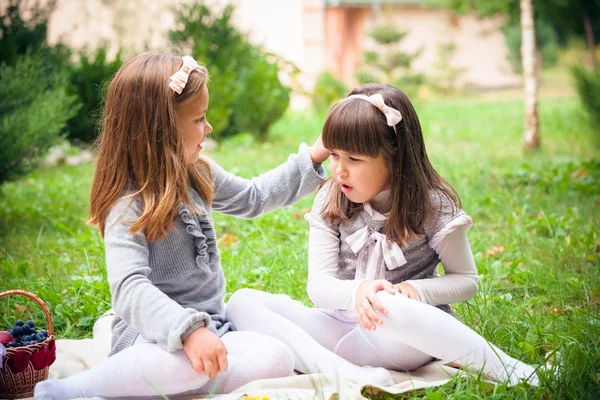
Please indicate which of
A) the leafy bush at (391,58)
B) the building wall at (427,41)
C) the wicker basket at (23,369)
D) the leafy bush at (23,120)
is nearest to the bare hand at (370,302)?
the wicker basket at (23,369)

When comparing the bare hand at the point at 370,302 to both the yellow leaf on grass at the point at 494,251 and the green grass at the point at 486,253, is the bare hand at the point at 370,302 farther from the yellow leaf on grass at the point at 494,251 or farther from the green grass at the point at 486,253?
the yellow leaf on grass at the point at 494,251

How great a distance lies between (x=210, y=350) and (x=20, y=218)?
3.42 metres

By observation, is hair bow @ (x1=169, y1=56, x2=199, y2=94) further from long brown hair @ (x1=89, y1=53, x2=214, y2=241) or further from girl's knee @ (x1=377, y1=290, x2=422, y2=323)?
girl's knee @ (x1=377, y1=290, x2=422, y2=323)

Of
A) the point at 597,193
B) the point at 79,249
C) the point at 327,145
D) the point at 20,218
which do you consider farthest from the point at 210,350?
the point at 597,193

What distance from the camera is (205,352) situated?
210 cm

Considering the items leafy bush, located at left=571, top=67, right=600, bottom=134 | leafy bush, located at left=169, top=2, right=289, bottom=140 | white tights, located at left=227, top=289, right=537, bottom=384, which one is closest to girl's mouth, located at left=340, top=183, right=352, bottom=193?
white tights, located at left=227, top=289, right=537, bottom=384

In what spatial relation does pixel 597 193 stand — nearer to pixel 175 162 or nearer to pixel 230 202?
pixel 230 202

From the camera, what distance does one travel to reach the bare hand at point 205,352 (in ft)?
6.91

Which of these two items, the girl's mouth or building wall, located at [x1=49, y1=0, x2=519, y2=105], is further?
building wall, located at [x1=49, y1=0, x2=519, y2=105]

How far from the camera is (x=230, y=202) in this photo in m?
2.77

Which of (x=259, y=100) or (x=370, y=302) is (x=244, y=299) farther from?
(x=259, y=100)

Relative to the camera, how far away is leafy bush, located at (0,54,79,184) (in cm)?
472

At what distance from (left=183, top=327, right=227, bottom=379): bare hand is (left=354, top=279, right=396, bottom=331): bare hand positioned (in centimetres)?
46

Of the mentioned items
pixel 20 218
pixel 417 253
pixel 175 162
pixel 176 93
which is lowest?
pixel 20 218
